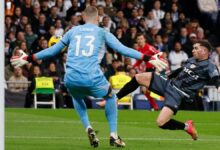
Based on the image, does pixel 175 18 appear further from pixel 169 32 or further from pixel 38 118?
pixel 38 118

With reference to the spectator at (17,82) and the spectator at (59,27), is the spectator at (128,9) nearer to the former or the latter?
the spectator at (59,27)

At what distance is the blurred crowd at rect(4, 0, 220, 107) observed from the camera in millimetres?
27766

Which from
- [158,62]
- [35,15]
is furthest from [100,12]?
[158,62]

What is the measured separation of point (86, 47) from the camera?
12977 millimetres

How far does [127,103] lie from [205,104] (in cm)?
256

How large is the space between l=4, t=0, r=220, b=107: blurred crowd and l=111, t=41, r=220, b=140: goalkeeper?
41.9ft

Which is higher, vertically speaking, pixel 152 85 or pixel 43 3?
pixel 43 3

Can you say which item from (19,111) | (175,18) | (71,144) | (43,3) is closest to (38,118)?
(19,111)

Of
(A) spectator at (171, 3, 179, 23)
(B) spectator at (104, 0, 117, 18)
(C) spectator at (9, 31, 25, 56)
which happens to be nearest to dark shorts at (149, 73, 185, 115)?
(C) spectator at (9, 31, 25, 56)

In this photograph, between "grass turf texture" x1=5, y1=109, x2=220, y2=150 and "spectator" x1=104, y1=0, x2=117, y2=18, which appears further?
"spectator" x1=104, y1=0, x2=117, y2=18

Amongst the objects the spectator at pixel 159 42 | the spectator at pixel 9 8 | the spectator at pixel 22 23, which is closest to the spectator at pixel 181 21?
the spectator at pixel 159 42

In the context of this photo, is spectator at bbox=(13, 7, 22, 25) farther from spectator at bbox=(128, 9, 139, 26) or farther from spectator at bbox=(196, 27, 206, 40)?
spectator at bbox=(196, 27, 206, 40)

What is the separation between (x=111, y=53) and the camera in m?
29.3

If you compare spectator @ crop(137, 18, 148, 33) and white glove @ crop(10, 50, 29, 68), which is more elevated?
spectator @ crop(137, 18, 148, 33)
